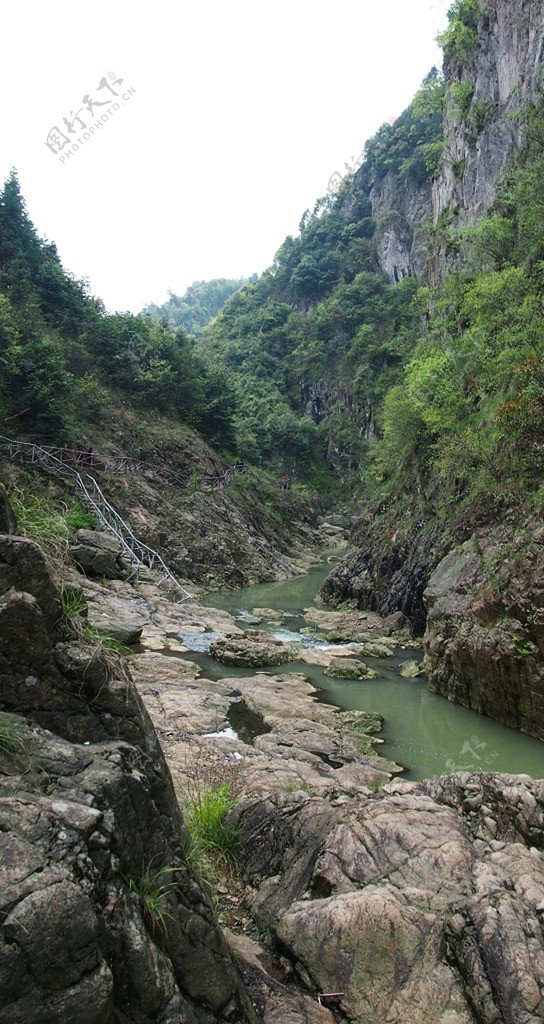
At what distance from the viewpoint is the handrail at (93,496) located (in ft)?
66.9

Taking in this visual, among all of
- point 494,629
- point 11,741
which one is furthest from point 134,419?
point 11,741

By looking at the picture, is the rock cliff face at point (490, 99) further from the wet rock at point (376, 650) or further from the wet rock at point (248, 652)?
the wet rock at point (248, 652)

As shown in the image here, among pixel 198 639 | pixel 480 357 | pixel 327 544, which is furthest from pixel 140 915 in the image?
pixel 327 544

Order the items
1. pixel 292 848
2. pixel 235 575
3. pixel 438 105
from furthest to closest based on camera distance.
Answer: pixel 438 105 → pixel 235 575 → pixel 292 848

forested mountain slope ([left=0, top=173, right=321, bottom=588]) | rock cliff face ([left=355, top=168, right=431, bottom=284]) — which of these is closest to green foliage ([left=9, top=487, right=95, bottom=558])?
forested mountain slope ([left=0, top=173, right=321, bottom=588])

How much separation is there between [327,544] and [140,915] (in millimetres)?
38788

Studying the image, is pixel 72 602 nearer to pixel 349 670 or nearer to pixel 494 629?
pixel 494 629

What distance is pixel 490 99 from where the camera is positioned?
2414cm

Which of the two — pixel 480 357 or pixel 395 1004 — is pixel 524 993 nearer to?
pixel 395 1004

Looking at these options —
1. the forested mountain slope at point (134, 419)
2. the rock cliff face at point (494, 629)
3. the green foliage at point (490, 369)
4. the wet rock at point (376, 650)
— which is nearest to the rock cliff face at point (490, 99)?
the green foliage at point (490, 369)

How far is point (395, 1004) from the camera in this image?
285cm

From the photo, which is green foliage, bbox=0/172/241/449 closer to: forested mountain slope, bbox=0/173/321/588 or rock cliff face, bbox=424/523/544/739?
forested mountain slope, bbox=0/173/321/588

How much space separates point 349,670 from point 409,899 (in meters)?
9.04

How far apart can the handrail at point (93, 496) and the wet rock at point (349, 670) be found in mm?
8829
